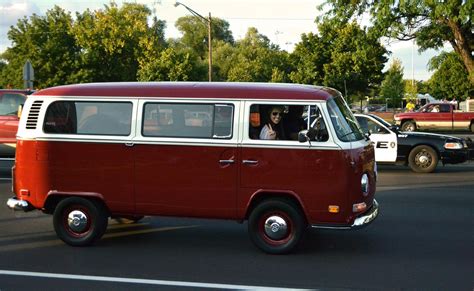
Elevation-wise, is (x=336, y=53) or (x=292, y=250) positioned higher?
(x=336, y=53)

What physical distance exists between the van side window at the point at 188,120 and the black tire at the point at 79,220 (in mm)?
1252

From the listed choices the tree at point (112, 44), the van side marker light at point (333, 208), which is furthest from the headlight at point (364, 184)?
the tree at point (112, 44)

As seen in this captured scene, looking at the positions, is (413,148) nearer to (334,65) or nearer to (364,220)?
(364,220)

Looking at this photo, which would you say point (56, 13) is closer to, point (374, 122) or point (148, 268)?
point (374, 122)

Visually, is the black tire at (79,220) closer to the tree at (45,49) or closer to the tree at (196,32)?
the tree at (45,49)

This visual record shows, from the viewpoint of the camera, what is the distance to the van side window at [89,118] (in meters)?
7.27

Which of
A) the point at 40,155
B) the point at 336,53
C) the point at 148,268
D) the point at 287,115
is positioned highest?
the point at 336,53

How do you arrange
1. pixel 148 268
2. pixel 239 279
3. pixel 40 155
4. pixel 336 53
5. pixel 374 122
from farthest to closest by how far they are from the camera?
pixel 336 53 → pixel 374 122 → pixel 40 155 → pixel 148 268 → pixel 239 279

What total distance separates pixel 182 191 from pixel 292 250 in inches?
61.1

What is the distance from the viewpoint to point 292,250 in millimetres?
6926

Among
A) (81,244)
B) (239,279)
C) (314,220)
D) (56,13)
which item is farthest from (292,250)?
(56,13)

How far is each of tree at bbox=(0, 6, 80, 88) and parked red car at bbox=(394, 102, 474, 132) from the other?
27.8m

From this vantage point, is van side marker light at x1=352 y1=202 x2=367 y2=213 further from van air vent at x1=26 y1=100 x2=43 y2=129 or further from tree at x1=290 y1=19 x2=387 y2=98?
tree at x1=290 y1=19 x2=387 y2=98

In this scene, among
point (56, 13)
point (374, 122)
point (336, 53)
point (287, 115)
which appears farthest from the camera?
point (56, 13)
